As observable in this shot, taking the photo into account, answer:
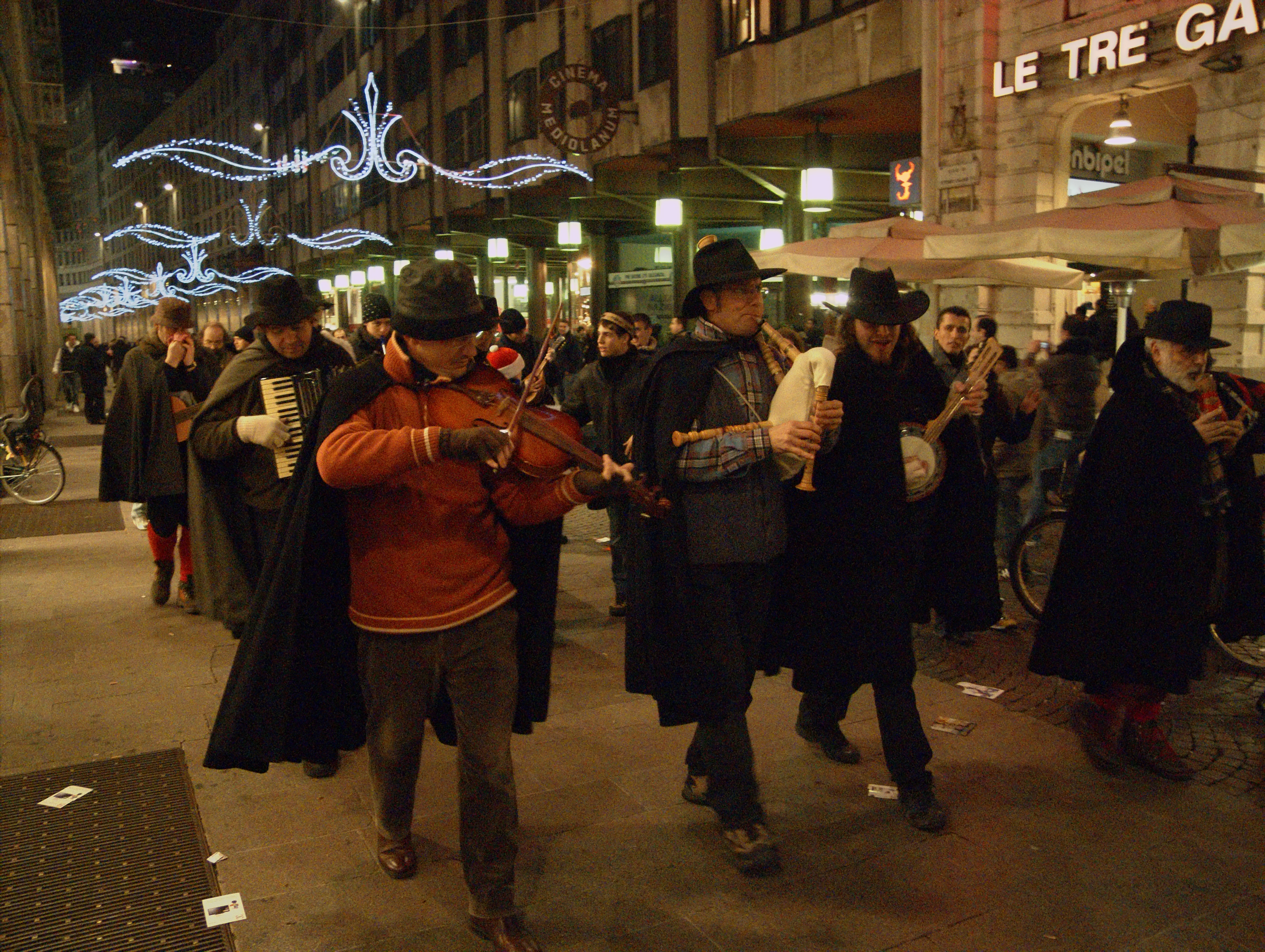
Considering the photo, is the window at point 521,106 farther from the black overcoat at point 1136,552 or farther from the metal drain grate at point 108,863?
the metal drain grate at point 108,863

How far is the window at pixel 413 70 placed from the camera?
115 feet

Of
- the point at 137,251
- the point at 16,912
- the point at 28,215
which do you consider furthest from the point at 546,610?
the point at 137,251

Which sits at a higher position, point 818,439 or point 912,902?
point 818,439

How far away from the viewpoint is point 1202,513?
4.70 metres

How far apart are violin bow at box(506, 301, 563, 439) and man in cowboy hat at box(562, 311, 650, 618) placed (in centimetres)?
324

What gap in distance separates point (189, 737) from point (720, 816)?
110 inches

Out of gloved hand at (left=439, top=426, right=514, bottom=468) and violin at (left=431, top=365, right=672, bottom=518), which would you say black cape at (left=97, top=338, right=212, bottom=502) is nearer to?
violin at (left=431, top=365, right=672, bottom=518)

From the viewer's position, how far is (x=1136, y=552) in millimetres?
Answer: 4602

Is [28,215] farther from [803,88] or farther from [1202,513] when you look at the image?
[1202,513]

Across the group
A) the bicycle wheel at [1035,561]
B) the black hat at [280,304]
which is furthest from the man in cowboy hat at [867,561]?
the bicycle wheel at [1035,561]

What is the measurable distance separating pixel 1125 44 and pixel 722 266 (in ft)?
32.1

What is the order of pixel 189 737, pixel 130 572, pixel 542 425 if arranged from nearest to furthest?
pixel 542 425
pixel 189 737
pixel 130 572

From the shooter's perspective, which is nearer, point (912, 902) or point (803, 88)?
point (912, 902)

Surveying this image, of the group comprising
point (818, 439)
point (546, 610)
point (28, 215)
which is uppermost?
point (28, 215)
